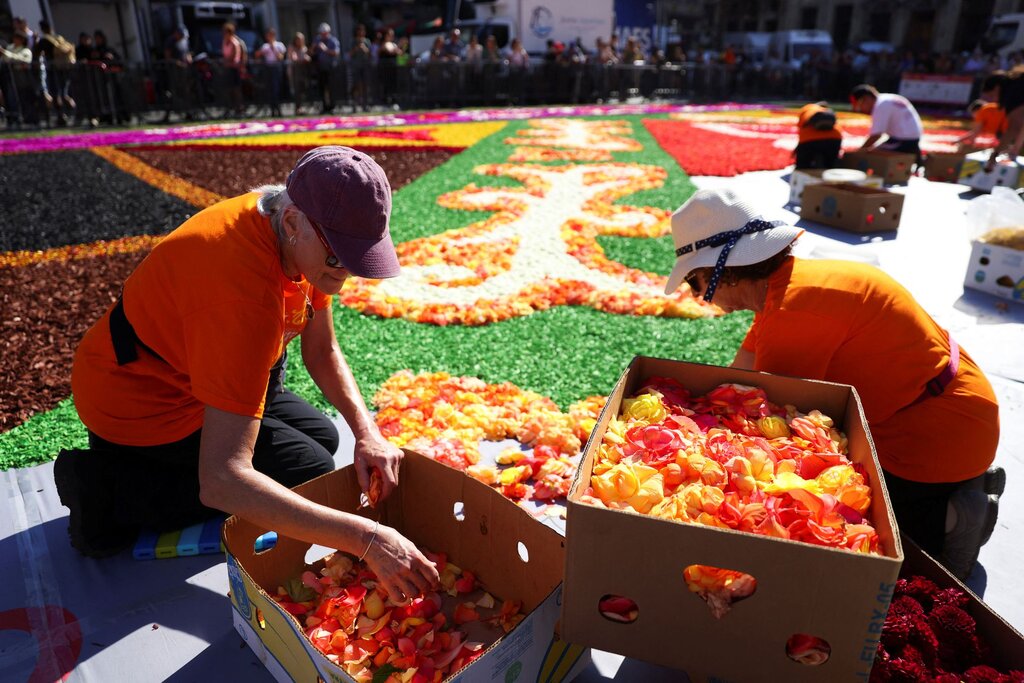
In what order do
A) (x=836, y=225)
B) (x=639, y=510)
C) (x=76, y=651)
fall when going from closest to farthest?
(x=639, y=510), (x=76, y=651), (x=836, y=225)

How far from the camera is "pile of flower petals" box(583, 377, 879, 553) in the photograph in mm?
1642

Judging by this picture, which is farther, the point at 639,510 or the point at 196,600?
the point at 196,600

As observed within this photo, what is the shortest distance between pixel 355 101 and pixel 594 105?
7456mm

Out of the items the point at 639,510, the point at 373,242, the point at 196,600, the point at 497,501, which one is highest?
the point at 373,242

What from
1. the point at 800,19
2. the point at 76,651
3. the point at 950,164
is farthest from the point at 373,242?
the point at 800,19

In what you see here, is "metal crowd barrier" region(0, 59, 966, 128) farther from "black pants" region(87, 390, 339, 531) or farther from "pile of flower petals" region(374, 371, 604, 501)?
"black pants" region(87, 390, 339, 531)

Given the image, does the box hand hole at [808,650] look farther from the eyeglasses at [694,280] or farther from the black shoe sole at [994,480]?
the black shoe sole at [994,480]

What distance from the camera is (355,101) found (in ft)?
62.3

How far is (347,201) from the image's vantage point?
1904 mm

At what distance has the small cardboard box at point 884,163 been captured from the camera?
940 centimetres

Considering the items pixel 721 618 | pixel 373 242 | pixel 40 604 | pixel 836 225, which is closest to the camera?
pixel 721 618

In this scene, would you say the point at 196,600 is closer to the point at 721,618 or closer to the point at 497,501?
the point at 497,501

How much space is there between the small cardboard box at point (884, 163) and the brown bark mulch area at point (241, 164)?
593 centimetres

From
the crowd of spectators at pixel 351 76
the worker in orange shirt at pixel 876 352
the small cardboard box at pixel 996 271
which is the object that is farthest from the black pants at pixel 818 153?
the crowd of spectators at pixel 351 76
